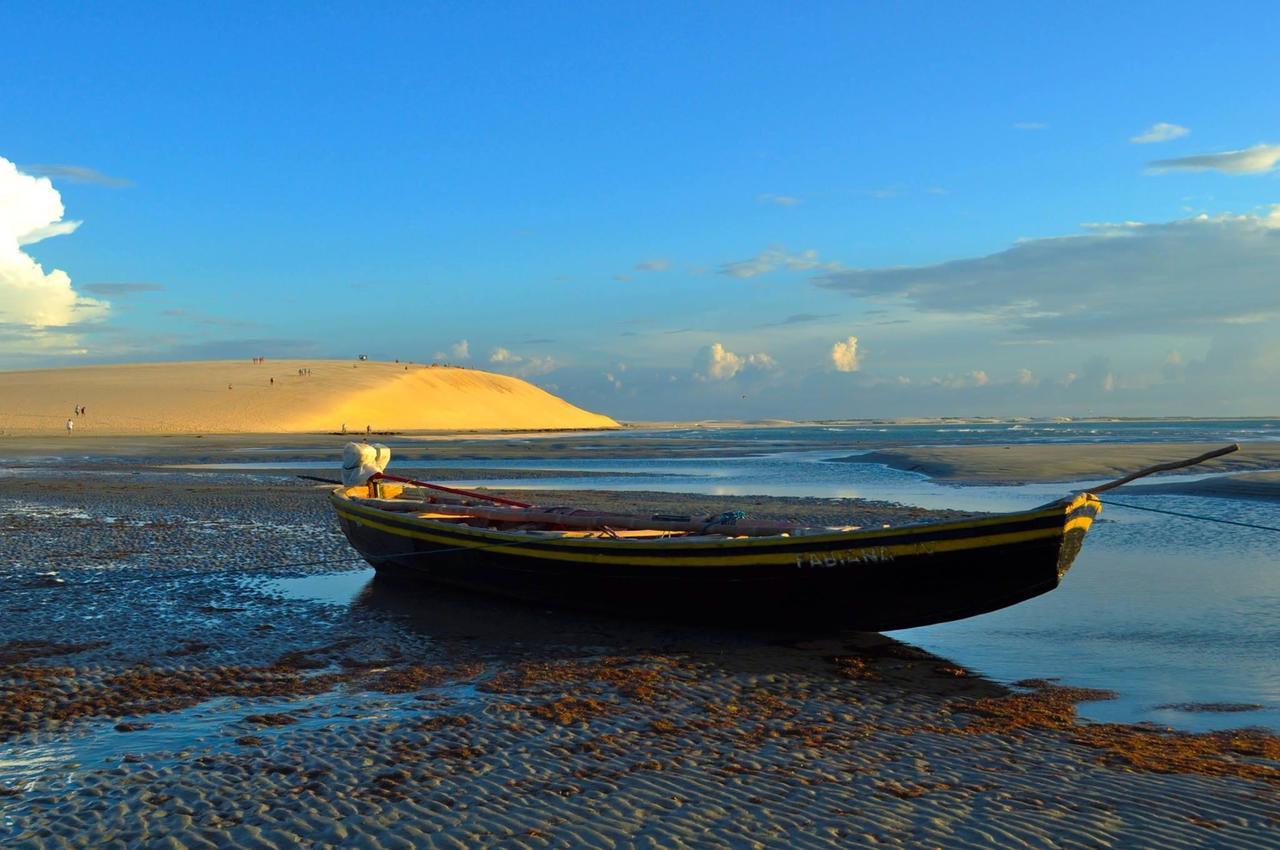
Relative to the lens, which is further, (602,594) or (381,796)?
(602,594)

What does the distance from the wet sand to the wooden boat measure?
336mm

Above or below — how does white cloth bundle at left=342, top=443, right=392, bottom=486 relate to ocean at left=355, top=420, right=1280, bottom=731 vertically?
above

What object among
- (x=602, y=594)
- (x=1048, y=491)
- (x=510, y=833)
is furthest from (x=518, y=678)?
(x=1048, y=491)

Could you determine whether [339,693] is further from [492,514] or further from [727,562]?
[492,514]

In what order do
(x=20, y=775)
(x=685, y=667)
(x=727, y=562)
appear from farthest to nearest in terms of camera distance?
(x=727, y=562)
(x=685, y=667)
(x=20, y=775)

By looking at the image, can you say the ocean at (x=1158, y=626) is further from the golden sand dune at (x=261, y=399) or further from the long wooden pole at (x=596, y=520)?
the golden sand dune at (x=261, y=399)

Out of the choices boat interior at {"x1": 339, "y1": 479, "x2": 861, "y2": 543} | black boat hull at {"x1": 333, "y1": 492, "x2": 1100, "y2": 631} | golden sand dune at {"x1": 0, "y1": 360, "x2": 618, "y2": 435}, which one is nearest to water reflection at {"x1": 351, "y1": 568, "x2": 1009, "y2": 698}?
black boat hull at {"x1": 333, "y1": 492, "x2": 1100, "y2": 631}

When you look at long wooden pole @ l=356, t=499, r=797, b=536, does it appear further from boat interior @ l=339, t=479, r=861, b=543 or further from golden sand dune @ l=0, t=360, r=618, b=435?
golden sand dune @ l=0, t=360, r=618, b=435

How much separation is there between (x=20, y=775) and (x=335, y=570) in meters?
8.59

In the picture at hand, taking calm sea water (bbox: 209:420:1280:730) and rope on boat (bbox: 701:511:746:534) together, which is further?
rope on boat (bbox: 701:511:746:534)

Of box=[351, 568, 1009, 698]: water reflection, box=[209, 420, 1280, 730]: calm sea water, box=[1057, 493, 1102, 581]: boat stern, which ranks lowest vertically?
box=[351, 568, 1009, 698]: water reflection

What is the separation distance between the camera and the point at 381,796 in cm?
572

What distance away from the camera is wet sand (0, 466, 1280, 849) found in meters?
5.29

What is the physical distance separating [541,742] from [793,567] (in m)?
3.60
